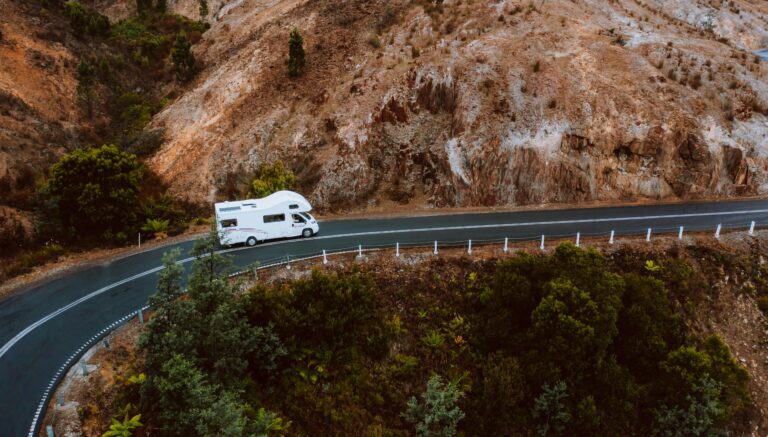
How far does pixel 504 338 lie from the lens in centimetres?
2017

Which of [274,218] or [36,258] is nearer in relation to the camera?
[36,258]

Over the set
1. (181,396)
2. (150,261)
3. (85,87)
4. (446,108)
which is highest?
(85,87)

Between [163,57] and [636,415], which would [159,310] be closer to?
[636,415]

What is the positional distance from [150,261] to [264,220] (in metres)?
6.57

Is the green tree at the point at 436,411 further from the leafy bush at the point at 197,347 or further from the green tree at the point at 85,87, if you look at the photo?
the green tree at the point at 85,87

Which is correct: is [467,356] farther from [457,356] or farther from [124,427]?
[124,427]

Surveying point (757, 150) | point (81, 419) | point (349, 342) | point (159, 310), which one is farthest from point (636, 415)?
point (757, 150)

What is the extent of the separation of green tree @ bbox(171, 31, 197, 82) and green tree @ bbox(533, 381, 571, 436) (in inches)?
1849

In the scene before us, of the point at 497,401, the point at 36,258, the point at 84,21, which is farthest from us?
the point at 84,21

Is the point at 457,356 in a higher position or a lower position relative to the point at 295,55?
lower

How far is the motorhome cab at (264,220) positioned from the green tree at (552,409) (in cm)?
1519

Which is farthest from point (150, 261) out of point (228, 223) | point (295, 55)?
point (295, 55)

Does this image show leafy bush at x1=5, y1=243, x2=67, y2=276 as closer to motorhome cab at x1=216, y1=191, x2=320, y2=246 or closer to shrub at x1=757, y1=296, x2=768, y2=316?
motorhome cab at x1=216, y1=191, x2=320, y2=246

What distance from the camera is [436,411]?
17.6m
